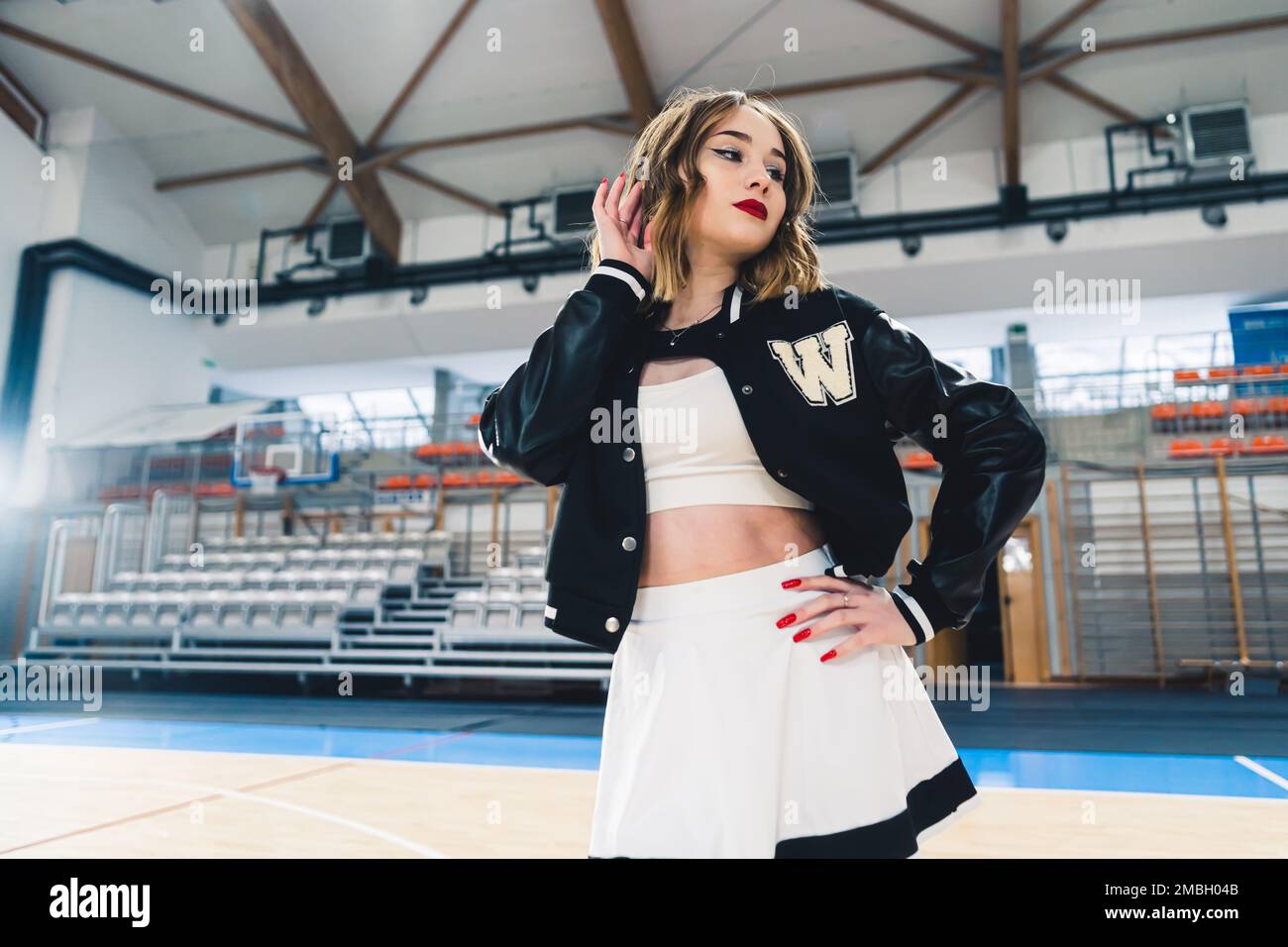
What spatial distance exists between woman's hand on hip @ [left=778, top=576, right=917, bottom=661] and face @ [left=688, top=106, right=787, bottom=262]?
17.6 inches

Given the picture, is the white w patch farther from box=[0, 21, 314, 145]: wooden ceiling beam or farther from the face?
box=[0, 21, 314, 145]: wooden ceiling beam

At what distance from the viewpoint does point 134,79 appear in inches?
451

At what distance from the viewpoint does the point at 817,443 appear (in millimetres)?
931

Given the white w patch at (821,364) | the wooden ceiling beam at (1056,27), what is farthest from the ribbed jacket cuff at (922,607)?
the wooden ceiling beam at (1056,27)

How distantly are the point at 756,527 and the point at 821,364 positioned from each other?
0.21 metres

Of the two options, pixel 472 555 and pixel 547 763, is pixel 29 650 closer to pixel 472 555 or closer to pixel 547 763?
pixel 472 555

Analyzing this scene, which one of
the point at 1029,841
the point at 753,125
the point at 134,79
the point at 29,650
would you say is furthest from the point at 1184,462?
the point at 134,79

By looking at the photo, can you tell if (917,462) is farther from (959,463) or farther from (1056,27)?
(959,463)

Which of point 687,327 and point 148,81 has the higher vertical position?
point 148,81

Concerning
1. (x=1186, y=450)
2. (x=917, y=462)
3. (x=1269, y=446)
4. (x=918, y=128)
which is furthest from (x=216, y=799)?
(x=918, y=128)

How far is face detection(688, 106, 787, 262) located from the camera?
3.40 ft
